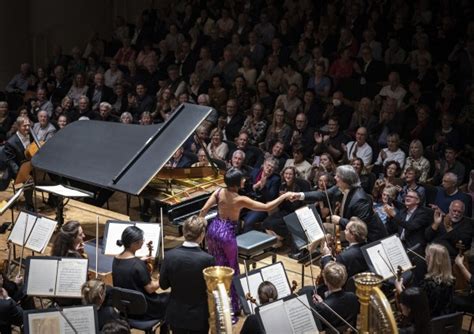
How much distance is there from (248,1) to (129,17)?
336 centimetres

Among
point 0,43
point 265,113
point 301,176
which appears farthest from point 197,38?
point 301,176

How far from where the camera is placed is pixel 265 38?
13.1 meters

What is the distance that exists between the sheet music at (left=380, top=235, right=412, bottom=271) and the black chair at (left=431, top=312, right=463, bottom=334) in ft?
3.16

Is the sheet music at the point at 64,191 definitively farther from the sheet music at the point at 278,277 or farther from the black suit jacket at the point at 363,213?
the sheet music at the point at 278,277

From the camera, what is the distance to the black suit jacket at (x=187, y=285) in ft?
19.5

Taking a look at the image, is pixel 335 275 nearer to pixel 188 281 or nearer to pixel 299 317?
pixel 299 317

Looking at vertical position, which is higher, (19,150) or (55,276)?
(19,150)

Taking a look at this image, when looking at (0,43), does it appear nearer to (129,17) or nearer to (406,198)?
(129,17)

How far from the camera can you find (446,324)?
5.63 meters

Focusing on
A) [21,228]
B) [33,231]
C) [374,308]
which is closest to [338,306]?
Answer: [374,308]

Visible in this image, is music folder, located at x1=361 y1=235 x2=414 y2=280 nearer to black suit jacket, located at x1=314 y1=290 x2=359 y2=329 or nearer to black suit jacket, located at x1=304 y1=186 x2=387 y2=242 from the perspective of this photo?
black suit jacket, located at x1=314 y1=290 x2=359 y2=329

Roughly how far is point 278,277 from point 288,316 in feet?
2.50

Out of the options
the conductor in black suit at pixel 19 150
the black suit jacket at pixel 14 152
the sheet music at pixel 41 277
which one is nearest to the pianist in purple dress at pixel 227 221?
the sheet music at pixel 41 277

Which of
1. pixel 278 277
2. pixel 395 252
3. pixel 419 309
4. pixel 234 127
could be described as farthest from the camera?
pixel 234 127
